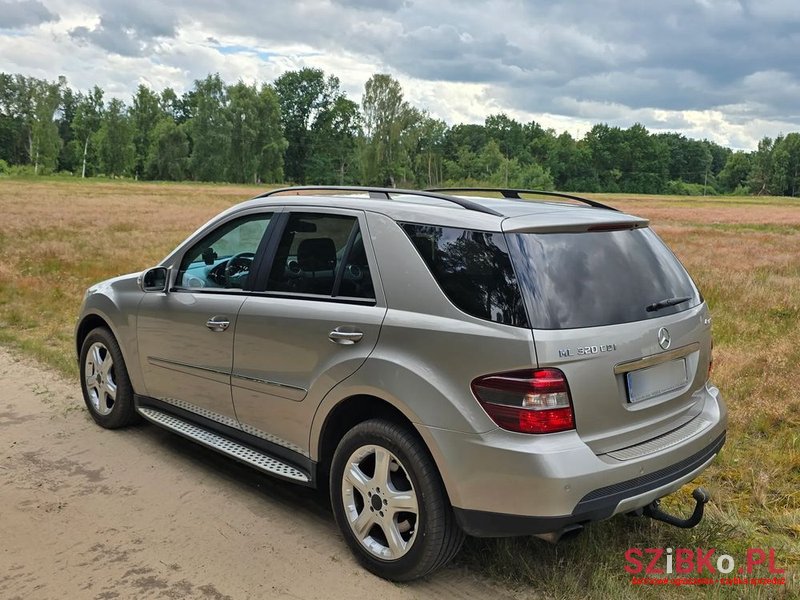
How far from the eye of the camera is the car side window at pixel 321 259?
3.35m

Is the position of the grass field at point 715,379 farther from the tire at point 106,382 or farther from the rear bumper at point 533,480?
the tire at point 106,382

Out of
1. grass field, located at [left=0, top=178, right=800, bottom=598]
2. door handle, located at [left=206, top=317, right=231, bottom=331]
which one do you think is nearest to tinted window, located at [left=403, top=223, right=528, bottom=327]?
grass field, located at [left=0, top=178, right=800, bottom=598]

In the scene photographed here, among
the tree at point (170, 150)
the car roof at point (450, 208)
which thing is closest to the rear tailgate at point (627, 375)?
the car roof at point (450, 208)

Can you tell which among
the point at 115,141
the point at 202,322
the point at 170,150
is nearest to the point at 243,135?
the point at 170,150

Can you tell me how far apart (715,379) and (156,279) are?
5109 mm

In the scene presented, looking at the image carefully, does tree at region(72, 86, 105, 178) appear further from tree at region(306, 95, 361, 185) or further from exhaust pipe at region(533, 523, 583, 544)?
exhaust pipe at region(533, 523, 583, 544)

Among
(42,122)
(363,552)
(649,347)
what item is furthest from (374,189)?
(42,122)

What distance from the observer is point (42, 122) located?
86.1m

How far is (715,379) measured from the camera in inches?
251

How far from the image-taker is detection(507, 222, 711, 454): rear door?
270cm

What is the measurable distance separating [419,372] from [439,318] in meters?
0.25

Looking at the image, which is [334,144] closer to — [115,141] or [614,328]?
[115,141]

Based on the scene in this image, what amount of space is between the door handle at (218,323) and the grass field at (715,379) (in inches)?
72.4

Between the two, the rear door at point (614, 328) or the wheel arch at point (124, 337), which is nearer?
the rear door at point (614, 328)
